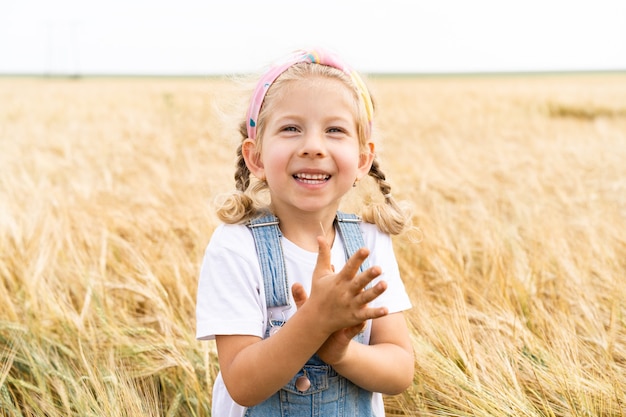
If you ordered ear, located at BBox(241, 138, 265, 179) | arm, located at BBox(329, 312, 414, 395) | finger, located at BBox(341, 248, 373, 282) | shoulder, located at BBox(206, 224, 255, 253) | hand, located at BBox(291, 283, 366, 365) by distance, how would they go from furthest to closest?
ear, located at BBox(241, 138, 265, 179) → shoulder, located at BBox(206, 224, 255, 253) → arm, located at BBox(329, 312, 414, 395) → hand, located at BBox(291, 283, 366, 365) → finger, located at BBox(341, 248, 373, 282)

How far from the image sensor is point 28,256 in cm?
251

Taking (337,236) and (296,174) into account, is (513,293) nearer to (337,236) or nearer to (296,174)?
(337,236)

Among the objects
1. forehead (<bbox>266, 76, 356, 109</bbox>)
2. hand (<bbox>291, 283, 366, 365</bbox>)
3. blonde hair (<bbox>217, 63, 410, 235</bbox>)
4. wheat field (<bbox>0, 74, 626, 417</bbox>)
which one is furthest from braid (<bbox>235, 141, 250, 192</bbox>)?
hand (<bbox>291, 283, 366, 365</bbox>)

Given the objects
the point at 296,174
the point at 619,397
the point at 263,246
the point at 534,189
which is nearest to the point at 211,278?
the point at 263,246

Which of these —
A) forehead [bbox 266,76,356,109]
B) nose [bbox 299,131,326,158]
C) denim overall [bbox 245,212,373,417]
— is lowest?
denim overall [bbox 245,212,373,417]

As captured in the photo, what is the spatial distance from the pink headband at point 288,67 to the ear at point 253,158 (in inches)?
0.7

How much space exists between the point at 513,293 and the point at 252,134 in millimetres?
1128

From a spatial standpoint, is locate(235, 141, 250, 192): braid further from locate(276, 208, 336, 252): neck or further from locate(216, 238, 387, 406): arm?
locate(216, 238, 387, 406): arm

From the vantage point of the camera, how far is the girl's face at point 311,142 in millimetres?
1358

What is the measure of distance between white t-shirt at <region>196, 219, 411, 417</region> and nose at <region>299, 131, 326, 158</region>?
208mm

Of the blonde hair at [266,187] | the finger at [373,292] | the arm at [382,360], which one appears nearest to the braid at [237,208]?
the blonde hair at [266,187]

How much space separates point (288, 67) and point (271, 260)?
0.39m

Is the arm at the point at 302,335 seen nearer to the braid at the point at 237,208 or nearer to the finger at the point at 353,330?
the finger at the point at 353,330

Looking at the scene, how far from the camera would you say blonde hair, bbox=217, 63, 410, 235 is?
1408 millimetres
